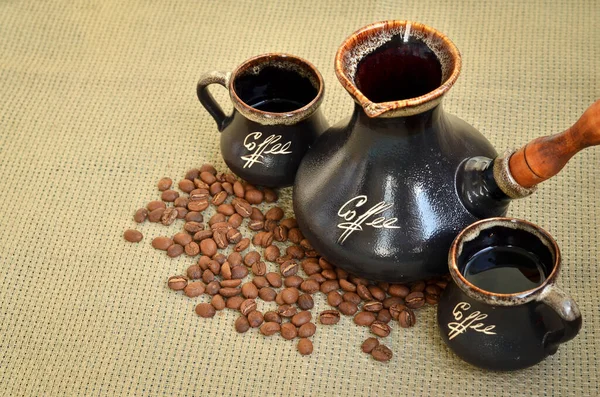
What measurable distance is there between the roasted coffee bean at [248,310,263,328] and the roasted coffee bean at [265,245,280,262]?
0.09 m

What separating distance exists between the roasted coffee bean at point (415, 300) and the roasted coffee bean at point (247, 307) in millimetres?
190

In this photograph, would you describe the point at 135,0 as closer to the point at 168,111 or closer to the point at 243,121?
the point at 168,111

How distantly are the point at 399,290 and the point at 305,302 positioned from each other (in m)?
0.12

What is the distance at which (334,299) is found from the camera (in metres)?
0.96

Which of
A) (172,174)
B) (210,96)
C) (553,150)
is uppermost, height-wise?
(553,150)

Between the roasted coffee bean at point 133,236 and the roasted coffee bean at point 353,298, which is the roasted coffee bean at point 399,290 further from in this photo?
the roasted coffee bean at point 133,236

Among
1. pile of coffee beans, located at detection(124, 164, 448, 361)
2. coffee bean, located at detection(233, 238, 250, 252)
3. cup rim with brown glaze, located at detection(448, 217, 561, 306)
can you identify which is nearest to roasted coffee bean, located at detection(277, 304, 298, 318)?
pile of coffee beans, located at detection(124, 164, 448, 361)

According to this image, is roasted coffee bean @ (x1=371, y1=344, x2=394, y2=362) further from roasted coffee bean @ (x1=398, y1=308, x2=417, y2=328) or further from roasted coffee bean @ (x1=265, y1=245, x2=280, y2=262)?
roasted coffee bean @ (x1=265, y1=245, x2=280, y2=262)

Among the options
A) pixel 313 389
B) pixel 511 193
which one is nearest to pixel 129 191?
pixel 313 389

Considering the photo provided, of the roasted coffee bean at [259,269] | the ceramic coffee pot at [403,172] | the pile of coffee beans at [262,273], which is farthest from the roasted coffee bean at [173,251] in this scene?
the ceramic coffee pot at [403,172]

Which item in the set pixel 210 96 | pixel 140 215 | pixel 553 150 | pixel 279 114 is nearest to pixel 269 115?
pixel 279 114

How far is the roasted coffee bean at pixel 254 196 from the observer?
3.56 feet

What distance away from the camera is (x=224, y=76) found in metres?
1.04

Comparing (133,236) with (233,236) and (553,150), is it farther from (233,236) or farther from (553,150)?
(553,150)
